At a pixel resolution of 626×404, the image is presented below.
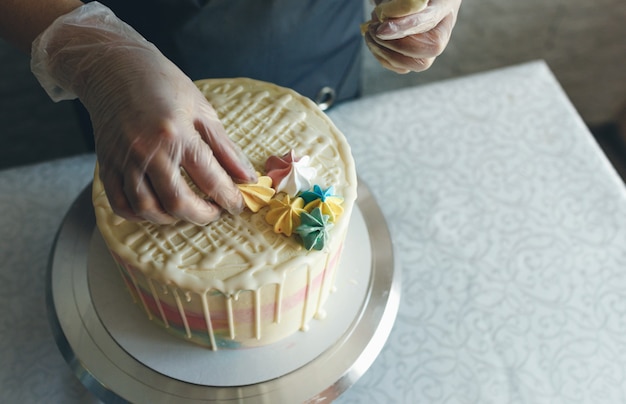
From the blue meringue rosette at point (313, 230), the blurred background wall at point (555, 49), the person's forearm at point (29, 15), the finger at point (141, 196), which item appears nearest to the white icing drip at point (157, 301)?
the finger at point (141, 196)

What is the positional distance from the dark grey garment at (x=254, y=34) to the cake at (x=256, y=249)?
197mm

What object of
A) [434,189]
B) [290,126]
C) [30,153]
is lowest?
[30,153]

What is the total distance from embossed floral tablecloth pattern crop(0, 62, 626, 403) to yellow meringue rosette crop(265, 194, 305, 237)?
27cm

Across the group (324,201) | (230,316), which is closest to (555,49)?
(324,201)

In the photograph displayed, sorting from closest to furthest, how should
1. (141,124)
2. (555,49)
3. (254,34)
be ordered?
(141,124), (254,34), (555,49)

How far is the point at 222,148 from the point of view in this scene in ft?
2.43

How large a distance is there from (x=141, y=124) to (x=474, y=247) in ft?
2.16

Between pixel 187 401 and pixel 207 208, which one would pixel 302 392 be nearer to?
pixel 187 401

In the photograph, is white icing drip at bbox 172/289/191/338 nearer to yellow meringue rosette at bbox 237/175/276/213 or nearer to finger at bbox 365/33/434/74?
yellow meringue rosette at bbox 237/175/276/213

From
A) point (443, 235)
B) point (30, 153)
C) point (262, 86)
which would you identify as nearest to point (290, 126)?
point (262, 86)

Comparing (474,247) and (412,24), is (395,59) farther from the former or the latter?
(474,247)

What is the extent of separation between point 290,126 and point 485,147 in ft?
1.65

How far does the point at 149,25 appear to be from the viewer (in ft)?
3.26

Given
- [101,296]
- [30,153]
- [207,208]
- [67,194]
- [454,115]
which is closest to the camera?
[207,208]
